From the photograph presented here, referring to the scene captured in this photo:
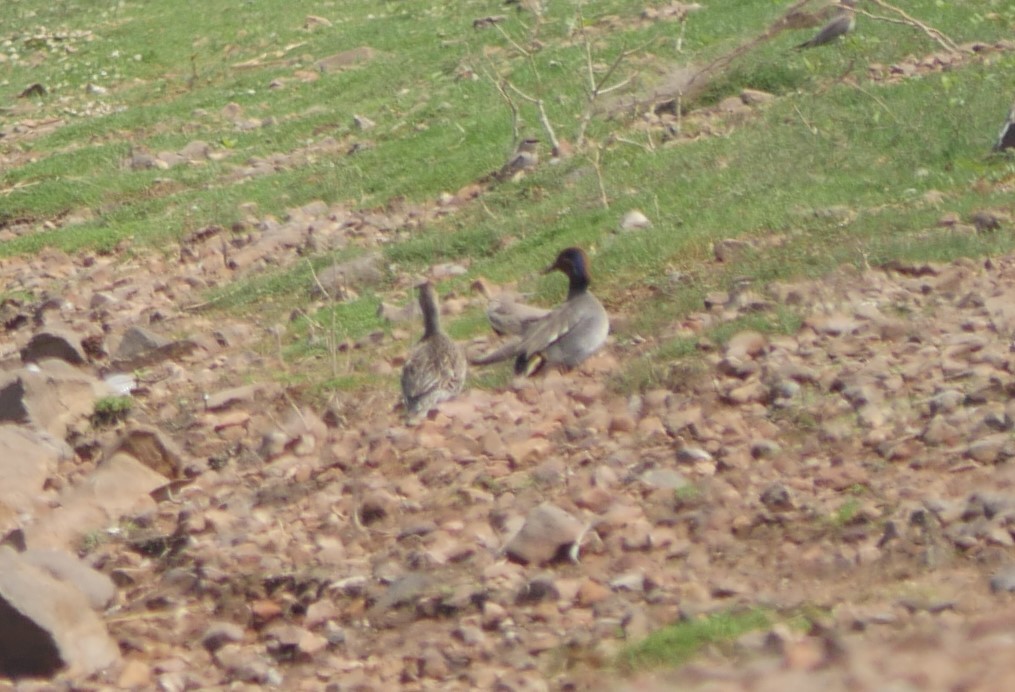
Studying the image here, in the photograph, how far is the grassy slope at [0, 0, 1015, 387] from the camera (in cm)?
1088

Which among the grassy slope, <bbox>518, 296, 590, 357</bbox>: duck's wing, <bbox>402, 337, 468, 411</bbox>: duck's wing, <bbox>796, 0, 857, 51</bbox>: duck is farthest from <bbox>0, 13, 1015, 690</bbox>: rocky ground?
<bbox>796, 0, 857, 51</bbox>: duck

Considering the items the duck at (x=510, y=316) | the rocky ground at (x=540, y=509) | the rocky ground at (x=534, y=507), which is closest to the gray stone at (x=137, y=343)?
the rocky ground at (x=534, y=507)

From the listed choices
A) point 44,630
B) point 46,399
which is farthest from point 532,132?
point 44,630

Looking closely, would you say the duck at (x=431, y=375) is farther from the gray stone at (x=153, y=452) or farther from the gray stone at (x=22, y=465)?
the gray stone at (x=22, y=465)

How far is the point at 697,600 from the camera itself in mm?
5480

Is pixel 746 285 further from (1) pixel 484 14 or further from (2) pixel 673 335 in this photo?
(1) pixel 484 14

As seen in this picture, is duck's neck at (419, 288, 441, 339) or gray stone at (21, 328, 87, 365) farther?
gray stone at (21, 328, 87, 365)

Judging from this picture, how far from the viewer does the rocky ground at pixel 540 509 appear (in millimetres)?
5488

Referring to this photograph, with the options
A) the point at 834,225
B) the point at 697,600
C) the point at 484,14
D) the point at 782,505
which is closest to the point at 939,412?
the point at 782,505

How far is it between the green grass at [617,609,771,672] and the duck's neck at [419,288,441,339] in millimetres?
4453

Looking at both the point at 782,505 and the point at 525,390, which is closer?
the point at 782,505

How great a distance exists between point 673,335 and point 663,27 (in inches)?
415

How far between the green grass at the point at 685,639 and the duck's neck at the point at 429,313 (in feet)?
14.6

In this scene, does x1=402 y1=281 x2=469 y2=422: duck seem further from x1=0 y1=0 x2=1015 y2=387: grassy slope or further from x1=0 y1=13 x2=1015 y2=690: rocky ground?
x1=0 y1=0 x2=1015 y2=387: grassy slope
